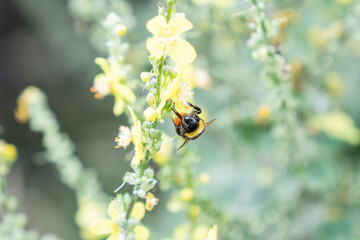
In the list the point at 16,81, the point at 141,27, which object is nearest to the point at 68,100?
the point at 16,81

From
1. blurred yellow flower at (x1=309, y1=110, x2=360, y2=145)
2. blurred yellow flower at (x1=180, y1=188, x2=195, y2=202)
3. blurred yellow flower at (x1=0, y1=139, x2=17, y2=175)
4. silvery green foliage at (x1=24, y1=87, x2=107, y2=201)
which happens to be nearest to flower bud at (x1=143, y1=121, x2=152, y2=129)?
blurred yellow flower at (x1=180, y1=188, x2=195, y2=202)

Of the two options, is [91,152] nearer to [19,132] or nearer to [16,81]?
[19,132]

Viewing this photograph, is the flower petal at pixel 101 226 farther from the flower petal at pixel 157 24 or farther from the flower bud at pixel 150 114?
the flower petal at pixel 157 24

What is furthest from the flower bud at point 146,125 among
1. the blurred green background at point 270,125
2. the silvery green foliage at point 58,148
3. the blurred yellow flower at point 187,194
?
the silvery green foliage at point 58,148

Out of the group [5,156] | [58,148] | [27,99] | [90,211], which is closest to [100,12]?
[27,99]

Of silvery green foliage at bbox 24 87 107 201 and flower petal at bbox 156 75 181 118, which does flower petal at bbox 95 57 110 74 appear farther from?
silvery green foliage at bbox 24 87 107 201
